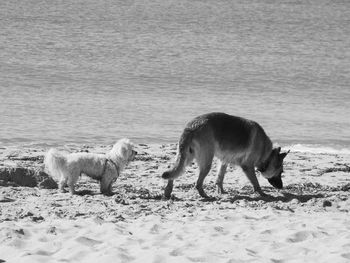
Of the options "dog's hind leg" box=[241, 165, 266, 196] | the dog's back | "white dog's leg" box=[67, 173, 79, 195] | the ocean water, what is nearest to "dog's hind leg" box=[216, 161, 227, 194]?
the dog's back

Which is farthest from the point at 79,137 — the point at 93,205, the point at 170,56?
the point at 170,56

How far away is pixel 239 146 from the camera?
10.7 m

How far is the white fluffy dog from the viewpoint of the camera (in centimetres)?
1013

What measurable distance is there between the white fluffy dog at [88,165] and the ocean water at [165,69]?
5942 millimetres

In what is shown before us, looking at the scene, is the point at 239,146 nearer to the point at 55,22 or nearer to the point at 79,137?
the point at 79,137

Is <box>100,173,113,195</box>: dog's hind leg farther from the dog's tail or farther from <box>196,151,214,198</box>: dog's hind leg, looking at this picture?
<box>196,151,214,198</box>: dog's hind leg

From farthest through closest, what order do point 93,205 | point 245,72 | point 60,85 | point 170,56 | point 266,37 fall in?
point 266,37, point 170,56, point 245,72, point 60,85, point 93,205

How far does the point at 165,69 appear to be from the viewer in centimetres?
2958

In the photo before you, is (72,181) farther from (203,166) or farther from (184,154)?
(203,166)

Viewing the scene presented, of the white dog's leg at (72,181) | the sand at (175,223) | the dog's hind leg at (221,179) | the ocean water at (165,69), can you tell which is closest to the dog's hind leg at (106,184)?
the sand at (175,223)

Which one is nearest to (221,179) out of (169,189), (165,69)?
(169,189)

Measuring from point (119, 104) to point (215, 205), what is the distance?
524 inches

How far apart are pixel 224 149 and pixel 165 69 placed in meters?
19.3

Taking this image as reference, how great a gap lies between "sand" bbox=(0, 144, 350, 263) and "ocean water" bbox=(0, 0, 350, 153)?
6.21 meters
